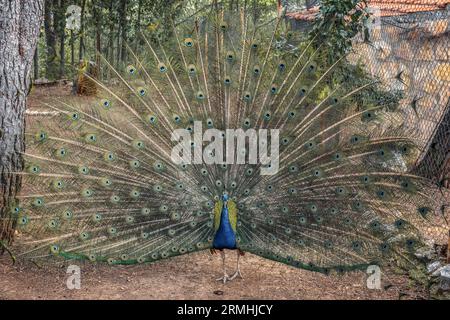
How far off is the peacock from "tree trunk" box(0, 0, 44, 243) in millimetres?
142

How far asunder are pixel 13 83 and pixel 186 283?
213 centimetres

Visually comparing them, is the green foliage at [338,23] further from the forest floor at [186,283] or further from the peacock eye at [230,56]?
the forest floor at [186,283]

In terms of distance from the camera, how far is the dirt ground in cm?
420

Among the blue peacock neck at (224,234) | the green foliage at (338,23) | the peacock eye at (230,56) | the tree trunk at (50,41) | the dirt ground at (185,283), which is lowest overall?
the dirt ground at (185,283)

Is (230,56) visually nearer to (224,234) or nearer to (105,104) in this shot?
(105,104)

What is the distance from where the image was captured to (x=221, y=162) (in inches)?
172

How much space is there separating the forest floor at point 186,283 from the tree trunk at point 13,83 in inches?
9.3

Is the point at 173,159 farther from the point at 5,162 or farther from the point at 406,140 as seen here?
the point at 406,140

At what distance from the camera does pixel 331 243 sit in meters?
4.20

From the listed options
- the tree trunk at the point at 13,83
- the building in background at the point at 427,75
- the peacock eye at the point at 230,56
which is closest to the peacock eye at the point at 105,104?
the tree trunk at the point at 13,83

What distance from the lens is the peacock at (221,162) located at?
13.9 feet

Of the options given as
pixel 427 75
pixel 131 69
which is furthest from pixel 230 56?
pixel 427 75

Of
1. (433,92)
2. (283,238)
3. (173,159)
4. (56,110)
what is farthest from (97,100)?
(433,92)

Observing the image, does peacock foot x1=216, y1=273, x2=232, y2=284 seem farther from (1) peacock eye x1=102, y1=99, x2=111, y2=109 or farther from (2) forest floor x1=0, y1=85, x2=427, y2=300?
(1) peacock eye x1=102, y1=99, x2=111, y2=109
